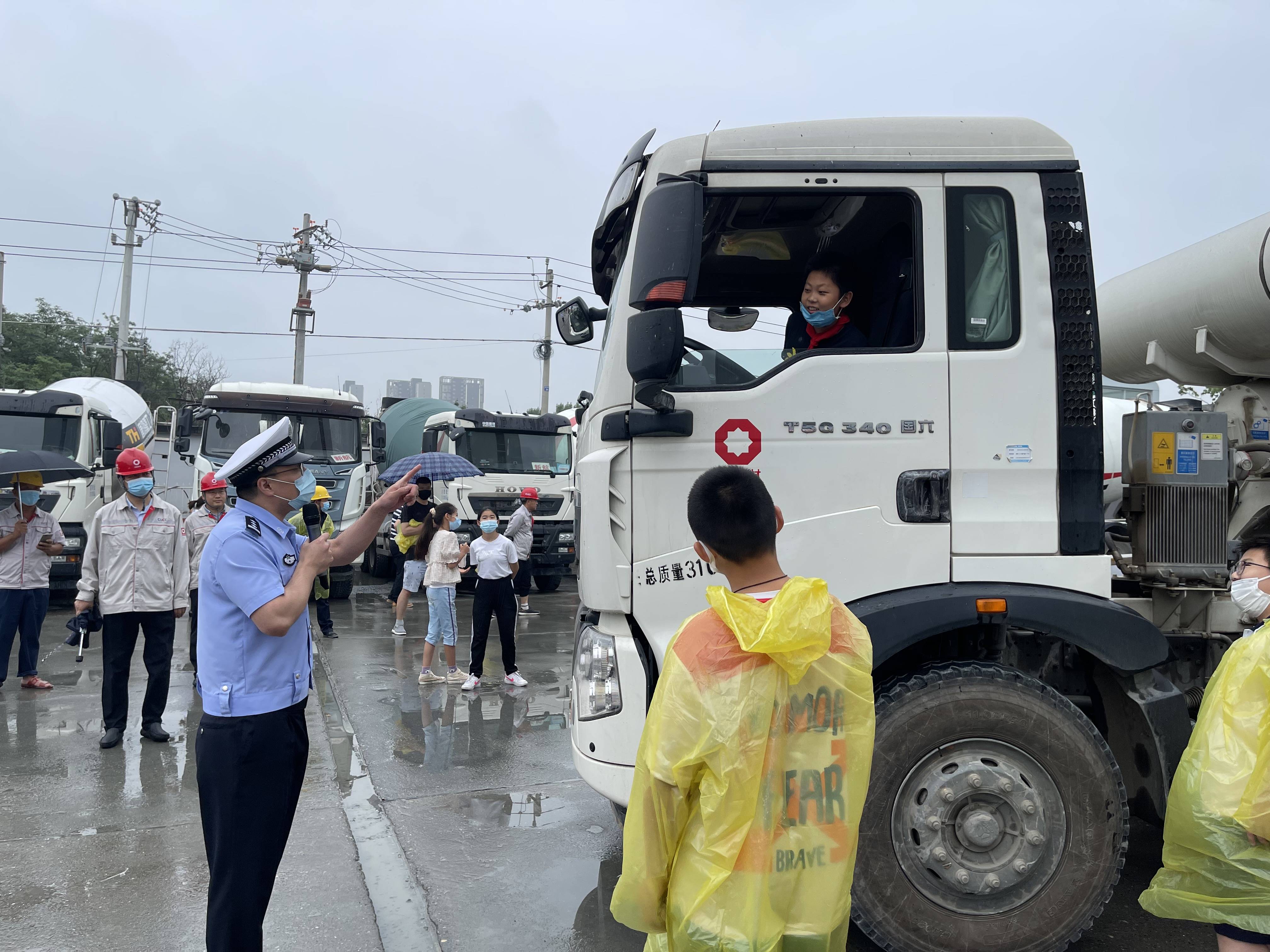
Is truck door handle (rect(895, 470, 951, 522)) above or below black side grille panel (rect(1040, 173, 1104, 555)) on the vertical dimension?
below

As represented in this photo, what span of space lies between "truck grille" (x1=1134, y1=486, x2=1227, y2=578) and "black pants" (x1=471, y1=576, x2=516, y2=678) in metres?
5.55

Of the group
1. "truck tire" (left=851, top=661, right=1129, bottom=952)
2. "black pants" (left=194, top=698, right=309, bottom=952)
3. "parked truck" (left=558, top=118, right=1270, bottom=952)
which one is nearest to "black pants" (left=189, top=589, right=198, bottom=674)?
"black pants" (left=194, top=698, right=309, bottom=952)

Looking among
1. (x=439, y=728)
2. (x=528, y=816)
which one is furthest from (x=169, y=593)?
(x=528, y=816)

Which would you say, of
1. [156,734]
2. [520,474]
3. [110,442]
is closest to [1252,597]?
[156,734]

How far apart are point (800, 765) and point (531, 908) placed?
2.38m

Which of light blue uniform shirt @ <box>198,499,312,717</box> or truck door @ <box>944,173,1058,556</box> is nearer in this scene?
light blue uniform shirt @ <box>198,499,312,717</box>

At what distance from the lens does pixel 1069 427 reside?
10.7 feet

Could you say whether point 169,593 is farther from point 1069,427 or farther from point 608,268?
point 1069,427

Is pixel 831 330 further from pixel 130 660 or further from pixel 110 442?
pixel 110 442

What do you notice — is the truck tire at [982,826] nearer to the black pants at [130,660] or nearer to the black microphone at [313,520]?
the black pants at [130,660]

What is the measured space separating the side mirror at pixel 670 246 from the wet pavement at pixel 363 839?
95.7 inches

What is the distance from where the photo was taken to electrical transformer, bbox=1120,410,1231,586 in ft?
11.8

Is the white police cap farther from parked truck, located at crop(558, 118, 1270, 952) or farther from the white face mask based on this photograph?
the white face mask

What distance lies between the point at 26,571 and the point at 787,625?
25.9ft
